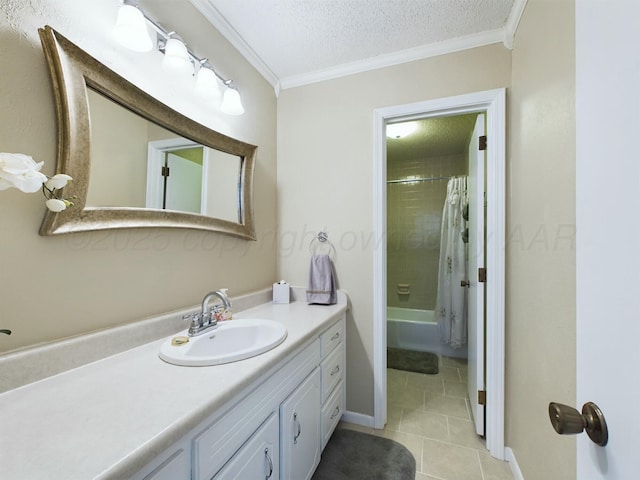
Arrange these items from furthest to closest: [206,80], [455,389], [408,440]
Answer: [455,389]
[408,440]
[206,80]

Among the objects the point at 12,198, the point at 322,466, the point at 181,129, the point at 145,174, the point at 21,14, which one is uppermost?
the point at 21,14

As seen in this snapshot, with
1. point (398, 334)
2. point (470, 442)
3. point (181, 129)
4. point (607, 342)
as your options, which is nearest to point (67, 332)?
point (181, 129)

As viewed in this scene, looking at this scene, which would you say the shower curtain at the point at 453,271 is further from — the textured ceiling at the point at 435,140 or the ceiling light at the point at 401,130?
the ceiling light at the point at 401,130

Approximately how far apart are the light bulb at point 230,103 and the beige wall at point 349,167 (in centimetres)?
57

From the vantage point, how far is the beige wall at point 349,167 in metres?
1.76

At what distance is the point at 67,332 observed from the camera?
88 cm

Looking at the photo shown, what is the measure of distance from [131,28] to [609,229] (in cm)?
149

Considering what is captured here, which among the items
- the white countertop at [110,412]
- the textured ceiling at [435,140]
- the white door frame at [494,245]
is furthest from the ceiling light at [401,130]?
the white countertop at [110,412]

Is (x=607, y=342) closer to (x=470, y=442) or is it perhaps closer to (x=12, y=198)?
(x=12, y=198)

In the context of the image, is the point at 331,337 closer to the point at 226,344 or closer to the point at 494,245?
the point at 226,344

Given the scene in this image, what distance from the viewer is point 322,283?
184 centimetres

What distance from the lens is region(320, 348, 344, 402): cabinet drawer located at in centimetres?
149

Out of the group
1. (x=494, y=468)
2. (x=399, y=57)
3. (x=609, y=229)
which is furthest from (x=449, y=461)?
(x=399, y=57)

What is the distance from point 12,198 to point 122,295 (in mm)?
437
